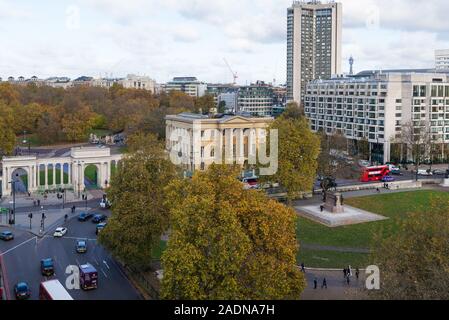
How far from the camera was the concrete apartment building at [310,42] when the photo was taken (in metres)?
148

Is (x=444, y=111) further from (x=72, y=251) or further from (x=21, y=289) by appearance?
(x=21, y=289)

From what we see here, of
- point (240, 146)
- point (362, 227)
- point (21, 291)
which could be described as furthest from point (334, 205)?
point (240, 146)

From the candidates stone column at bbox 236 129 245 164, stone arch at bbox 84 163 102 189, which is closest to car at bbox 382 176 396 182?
stone column at bbox 236 129 245 164

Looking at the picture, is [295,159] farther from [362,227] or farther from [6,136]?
[6,136]

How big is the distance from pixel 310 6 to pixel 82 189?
4298 inches

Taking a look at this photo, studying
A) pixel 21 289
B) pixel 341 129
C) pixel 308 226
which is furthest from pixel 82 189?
pixel 341 129

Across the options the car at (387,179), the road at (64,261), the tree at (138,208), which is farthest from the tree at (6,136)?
the car at (387,179)

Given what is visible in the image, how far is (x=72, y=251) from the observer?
120 feet

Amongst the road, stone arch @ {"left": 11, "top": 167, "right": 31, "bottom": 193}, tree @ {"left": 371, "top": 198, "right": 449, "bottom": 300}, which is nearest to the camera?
tree @ {"left": 371, "top": 198, "right": 449, "bottom": 300}

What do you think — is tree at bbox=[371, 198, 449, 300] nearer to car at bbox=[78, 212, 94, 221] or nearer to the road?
the road

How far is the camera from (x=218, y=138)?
236 feet

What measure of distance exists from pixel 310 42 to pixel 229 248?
136m

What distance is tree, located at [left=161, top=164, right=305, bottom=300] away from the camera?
886 inches

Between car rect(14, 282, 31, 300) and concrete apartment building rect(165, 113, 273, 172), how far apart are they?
138 ft
